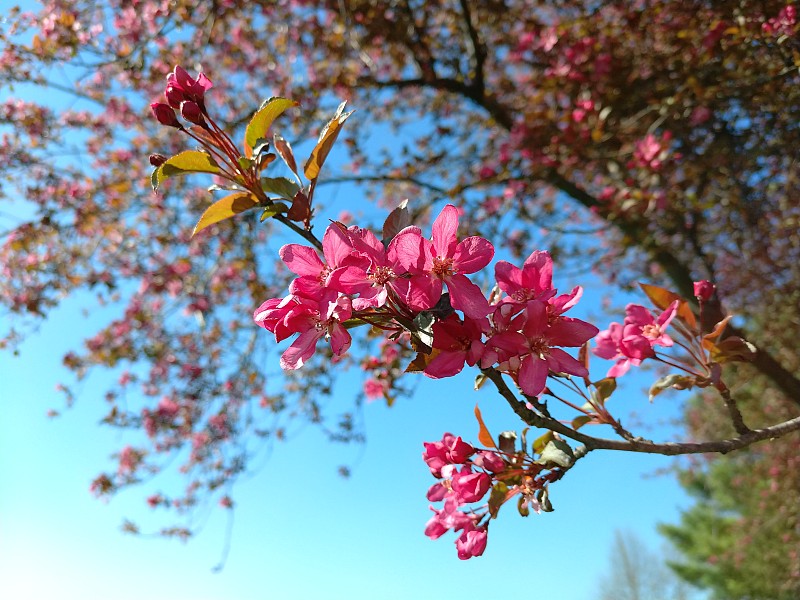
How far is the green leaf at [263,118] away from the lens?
0.96 metres

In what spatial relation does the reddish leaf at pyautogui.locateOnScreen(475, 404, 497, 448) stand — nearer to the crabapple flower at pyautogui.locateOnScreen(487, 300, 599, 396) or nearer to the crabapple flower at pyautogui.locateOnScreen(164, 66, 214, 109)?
the crabapple flower at pyautogui.locateOnScreen(487, 300, 599, 396)

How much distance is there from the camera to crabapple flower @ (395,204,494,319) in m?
0.81

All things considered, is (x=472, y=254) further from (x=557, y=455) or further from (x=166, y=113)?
(x=166, y=113)

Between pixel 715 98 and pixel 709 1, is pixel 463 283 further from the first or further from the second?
pixel 709 1

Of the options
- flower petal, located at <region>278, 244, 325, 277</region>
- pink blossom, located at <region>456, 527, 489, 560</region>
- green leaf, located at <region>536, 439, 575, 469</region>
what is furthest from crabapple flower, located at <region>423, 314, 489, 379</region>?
pink blossom, located at <region>456, 527, 489, 560</region>

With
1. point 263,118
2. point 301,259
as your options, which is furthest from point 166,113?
point 301,259

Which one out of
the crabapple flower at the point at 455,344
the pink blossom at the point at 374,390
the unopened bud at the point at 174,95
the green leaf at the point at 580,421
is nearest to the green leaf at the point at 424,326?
the crabapple flower at the point at 455,344

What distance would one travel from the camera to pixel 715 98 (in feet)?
9.93

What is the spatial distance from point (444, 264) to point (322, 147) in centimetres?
33

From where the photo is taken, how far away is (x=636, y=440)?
1.08 meters

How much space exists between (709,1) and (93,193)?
4.20 m

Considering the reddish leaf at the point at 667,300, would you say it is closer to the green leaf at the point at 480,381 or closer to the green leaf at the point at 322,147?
the green leaf at the point at 480,381

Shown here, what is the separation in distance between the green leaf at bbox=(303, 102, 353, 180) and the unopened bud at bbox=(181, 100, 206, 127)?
0.19 m

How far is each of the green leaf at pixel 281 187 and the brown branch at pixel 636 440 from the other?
17.7 inches
